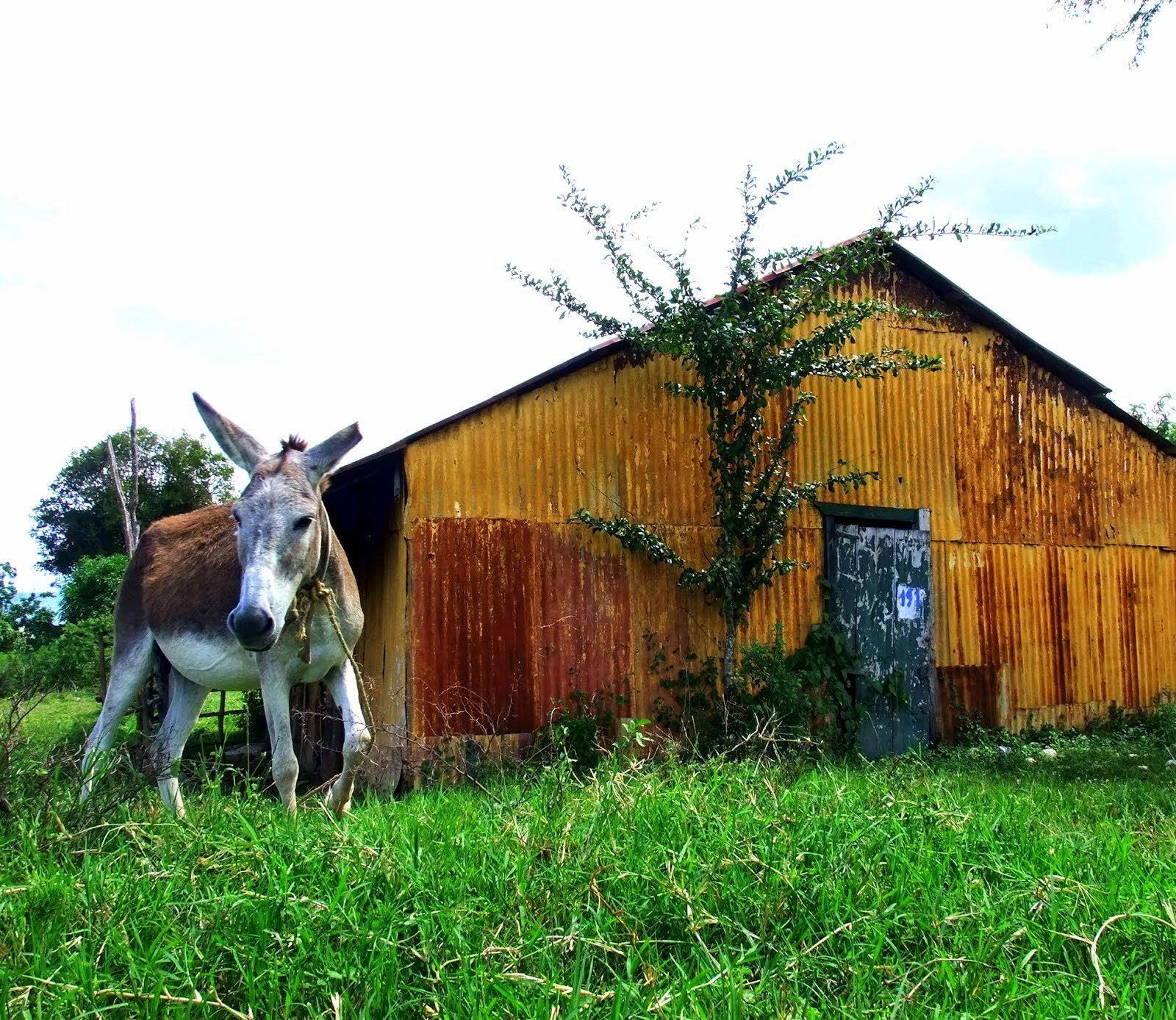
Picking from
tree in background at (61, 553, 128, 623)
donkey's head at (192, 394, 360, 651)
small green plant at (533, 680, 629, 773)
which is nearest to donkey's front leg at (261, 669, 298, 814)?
donkey's head at (192, 394, 360, 651)

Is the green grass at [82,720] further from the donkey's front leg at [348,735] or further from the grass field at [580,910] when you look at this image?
the grass field at [580,910]

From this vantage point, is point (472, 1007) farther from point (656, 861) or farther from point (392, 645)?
point (392, 645)

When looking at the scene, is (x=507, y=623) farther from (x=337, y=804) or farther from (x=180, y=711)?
(x=337, y=804)

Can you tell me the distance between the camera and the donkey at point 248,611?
15.4ft

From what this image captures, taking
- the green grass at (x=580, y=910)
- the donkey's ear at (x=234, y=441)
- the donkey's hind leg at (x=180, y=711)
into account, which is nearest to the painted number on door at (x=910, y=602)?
the green grass at (x=580, y=910)

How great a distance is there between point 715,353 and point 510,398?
6.57ft

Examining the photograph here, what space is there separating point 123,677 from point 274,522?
8.71 feet

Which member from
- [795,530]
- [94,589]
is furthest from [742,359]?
[94,589]

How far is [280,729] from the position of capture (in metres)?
5.38

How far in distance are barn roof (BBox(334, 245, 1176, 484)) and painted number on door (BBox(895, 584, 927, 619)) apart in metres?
3.44

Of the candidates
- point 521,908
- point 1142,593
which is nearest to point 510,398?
point 521,908

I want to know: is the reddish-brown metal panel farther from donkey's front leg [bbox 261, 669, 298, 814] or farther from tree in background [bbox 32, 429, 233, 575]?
tree in background [bbox 32, 429, 233, 575]

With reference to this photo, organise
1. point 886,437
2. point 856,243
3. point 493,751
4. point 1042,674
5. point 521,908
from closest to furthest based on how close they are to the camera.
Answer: point 521,908, point 493,751, point 856,243, point 886,437, point 1042,674

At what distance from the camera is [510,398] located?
821 cm
